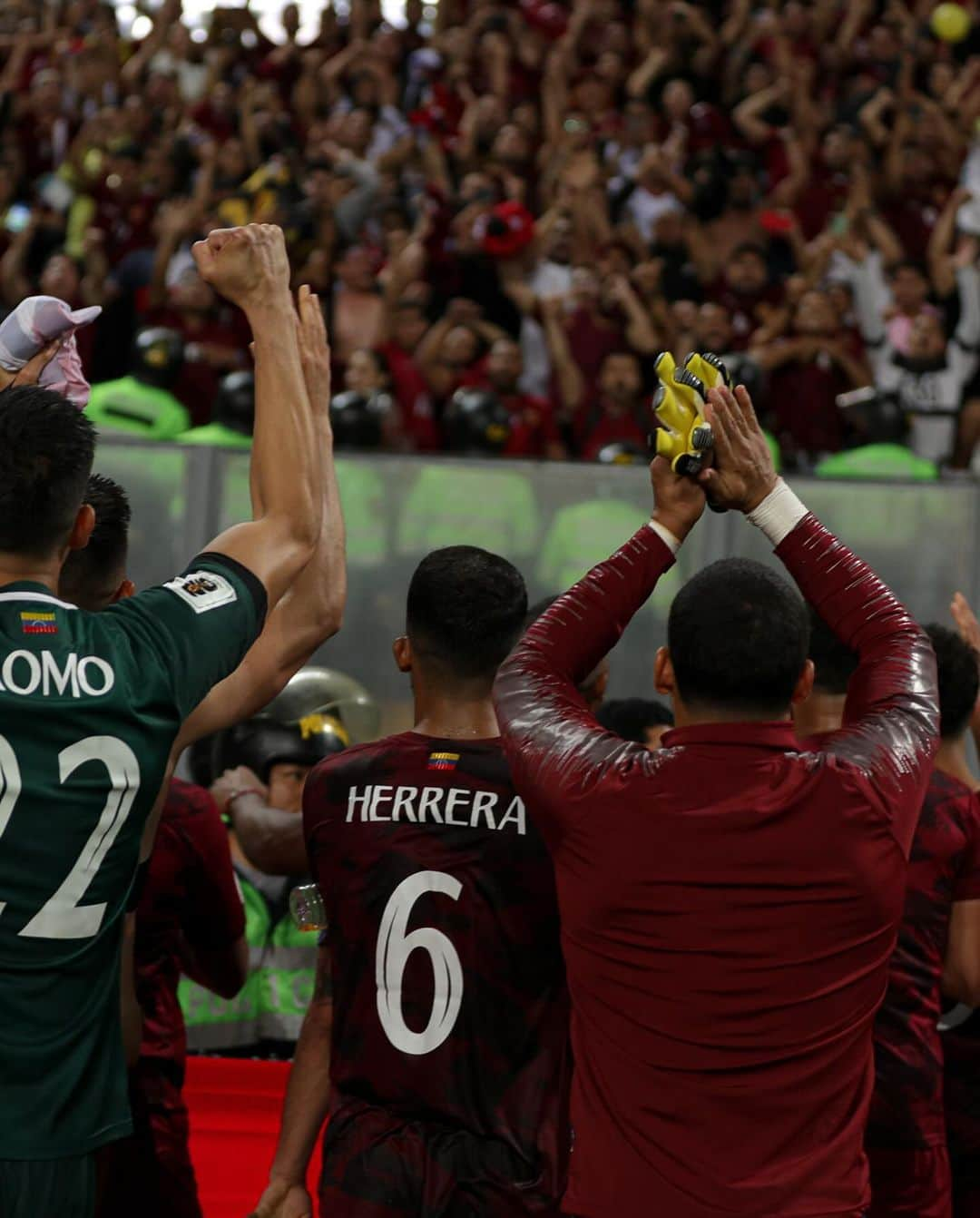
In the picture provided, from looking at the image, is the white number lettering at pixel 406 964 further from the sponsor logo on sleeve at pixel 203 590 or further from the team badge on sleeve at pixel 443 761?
the sponsor logo on sleeve at pixel 203 590

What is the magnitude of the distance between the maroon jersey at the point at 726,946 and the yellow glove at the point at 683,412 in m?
0.46

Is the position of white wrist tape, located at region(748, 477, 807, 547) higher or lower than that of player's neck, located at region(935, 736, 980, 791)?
higher

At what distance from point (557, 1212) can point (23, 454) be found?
59.3 inches

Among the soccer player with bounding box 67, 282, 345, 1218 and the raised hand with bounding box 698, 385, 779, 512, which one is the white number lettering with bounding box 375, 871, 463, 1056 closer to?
the soccer player with bounding box 67, 282, 345, 1218

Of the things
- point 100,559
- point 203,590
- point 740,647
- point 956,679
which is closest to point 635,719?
point 956,679

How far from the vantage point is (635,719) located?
4.71m

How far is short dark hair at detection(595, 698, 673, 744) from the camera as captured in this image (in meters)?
4.71

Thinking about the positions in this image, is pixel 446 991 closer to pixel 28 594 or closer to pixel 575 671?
pixel 575 671

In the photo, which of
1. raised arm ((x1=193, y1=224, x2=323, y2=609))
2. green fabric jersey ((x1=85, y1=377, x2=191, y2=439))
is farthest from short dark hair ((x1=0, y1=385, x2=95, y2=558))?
green fabric jersey ((x1=85, y1=377, x2=191, y2=439))

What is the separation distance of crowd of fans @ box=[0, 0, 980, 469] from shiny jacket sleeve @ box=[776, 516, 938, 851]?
622cm

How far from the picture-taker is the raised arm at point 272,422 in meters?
2.89

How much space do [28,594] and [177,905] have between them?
112cm

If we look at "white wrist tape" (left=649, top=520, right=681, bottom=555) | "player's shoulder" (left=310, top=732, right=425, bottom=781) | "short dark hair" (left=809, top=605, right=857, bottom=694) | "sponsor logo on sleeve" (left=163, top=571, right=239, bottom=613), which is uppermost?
"white wrist tape" (left=649, top=520, right=681, bottom=555)

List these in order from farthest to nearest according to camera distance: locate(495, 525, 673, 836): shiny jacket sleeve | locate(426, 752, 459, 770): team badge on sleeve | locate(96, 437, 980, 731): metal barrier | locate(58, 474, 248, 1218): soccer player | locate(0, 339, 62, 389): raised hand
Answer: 1. locate(96, 437, 980, 731): metal barrier
2. locate(58, 474, 248, 1218): soccer player
3. locate(0, 339, 62, 389): raised hand
4. locate(426, 752, 459, 770): team badge on sleeve
5. locate(495, 525, 673, 836): shiny jacket sleeve
